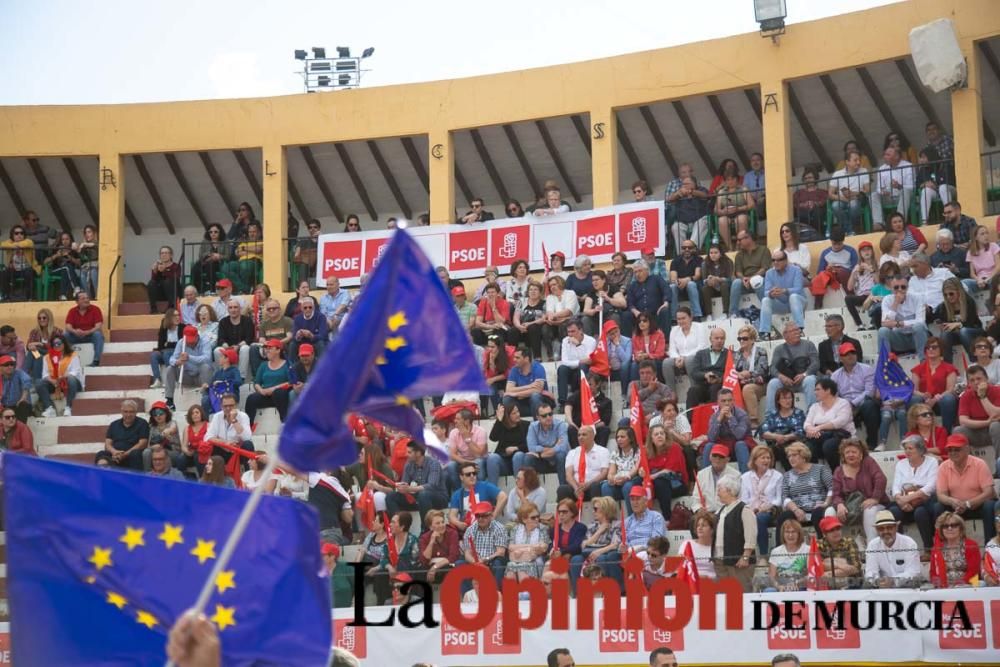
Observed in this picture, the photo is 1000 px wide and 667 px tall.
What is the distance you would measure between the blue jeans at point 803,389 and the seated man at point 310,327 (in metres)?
5.92

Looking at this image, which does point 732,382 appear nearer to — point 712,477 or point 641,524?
point 712,477

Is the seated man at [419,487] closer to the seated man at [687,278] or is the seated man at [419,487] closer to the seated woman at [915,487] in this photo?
the seated man at [687,278]

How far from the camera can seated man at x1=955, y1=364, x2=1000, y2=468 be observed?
1428cm

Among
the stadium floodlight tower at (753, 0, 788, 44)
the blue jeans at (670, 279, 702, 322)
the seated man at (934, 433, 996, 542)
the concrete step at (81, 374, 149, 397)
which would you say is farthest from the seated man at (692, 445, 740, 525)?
the concrete step at (81, 374, 149, 397)

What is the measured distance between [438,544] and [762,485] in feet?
9.69

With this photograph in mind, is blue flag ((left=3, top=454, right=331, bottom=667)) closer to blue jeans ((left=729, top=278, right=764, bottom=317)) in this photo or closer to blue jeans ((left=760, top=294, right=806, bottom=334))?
blue jeans ((left=760, top=294, right=806, bottom=334))

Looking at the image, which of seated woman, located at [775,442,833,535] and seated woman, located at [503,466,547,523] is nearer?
seated woman, located at [775,442,833,535]

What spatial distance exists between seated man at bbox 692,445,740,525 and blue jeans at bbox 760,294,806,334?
3045 mm

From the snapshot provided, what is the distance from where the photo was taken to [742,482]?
46.3 ft

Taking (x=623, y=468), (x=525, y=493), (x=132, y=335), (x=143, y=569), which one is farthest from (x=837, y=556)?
(x=132, y=335)

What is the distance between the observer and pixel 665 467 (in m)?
14.9

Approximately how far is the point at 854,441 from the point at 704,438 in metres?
1.76

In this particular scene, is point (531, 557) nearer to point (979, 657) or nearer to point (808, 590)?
point (808, 590)

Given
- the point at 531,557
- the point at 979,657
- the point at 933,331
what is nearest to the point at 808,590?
the point at 979,657
